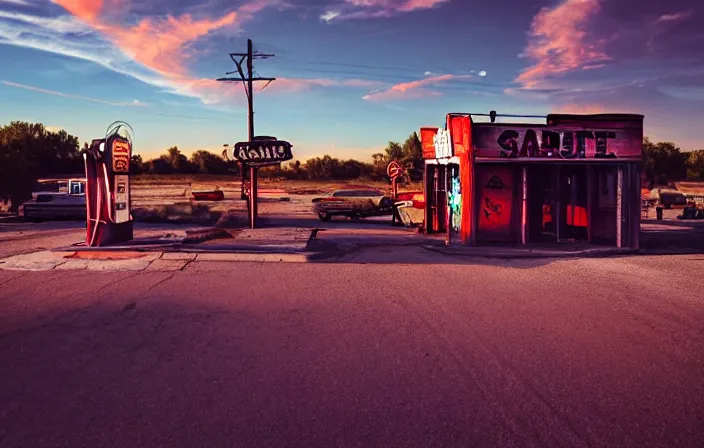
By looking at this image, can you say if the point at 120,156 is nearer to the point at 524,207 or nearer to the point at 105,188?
the point at 105,188

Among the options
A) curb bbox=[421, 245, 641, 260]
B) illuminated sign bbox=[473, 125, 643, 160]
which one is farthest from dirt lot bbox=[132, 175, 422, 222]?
curb bbox=[421, 245, 641, 260]

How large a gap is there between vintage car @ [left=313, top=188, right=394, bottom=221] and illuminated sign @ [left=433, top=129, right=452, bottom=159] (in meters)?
9.77

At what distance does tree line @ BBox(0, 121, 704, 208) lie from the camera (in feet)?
217

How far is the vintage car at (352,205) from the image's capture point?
29531 mm

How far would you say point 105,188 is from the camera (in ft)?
52.7

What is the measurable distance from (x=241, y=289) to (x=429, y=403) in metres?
6.11

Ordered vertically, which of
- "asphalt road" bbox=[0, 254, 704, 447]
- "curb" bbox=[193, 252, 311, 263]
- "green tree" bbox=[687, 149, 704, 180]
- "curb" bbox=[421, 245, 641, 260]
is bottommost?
"asphalt road" bbox=[0, 254, 704, 447]

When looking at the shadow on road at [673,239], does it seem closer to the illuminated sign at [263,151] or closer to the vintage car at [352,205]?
the vintage car at [352,205]

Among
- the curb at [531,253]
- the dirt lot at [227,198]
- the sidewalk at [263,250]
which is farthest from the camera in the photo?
the dirt lot at [227,198]

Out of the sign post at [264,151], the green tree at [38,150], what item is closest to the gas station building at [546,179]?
the sign post at [264,151]

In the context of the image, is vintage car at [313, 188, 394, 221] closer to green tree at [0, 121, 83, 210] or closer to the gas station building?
the gas station building

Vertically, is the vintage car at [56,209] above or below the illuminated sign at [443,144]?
below

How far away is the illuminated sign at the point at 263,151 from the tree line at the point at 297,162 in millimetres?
47152

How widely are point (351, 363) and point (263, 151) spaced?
1635 centimetres
